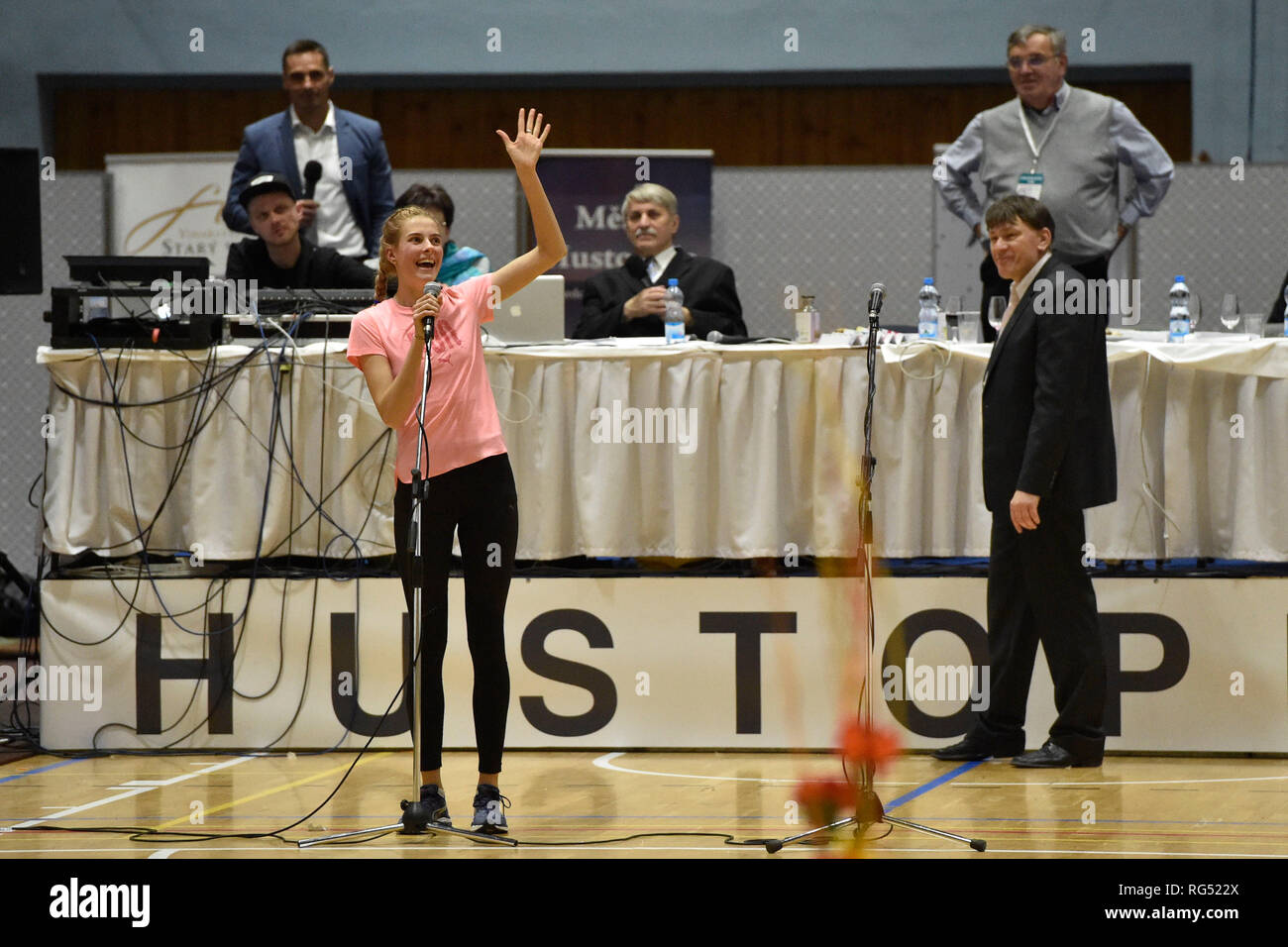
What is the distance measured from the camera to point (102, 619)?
555 centimetres

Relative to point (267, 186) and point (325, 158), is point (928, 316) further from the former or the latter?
point (325, 158)

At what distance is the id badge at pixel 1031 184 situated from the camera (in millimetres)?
6301

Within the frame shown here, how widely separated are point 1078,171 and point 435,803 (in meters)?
3.99

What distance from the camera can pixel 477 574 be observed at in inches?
156

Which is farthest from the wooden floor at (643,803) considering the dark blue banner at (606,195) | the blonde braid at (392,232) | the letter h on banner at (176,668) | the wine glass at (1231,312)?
the dark blue banner at (606,195)

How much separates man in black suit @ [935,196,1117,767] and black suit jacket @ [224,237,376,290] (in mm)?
2691

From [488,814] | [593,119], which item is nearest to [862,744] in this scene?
[488,814]

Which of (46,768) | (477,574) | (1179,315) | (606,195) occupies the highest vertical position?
(606,195)

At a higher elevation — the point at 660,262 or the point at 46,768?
the point at 660,262

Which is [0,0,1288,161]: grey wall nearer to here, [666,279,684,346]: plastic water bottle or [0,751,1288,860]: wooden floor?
[666,279,684,346]: plastic water bottle

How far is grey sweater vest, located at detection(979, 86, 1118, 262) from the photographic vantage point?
6312mm

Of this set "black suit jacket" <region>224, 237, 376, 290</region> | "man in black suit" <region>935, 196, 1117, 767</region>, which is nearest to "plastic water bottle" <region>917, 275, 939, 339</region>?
"man in black suit" <region>935, 196, 1117, 767</region>

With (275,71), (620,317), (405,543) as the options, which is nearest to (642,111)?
(275,71)

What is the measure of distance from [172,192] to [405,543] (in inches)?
218
